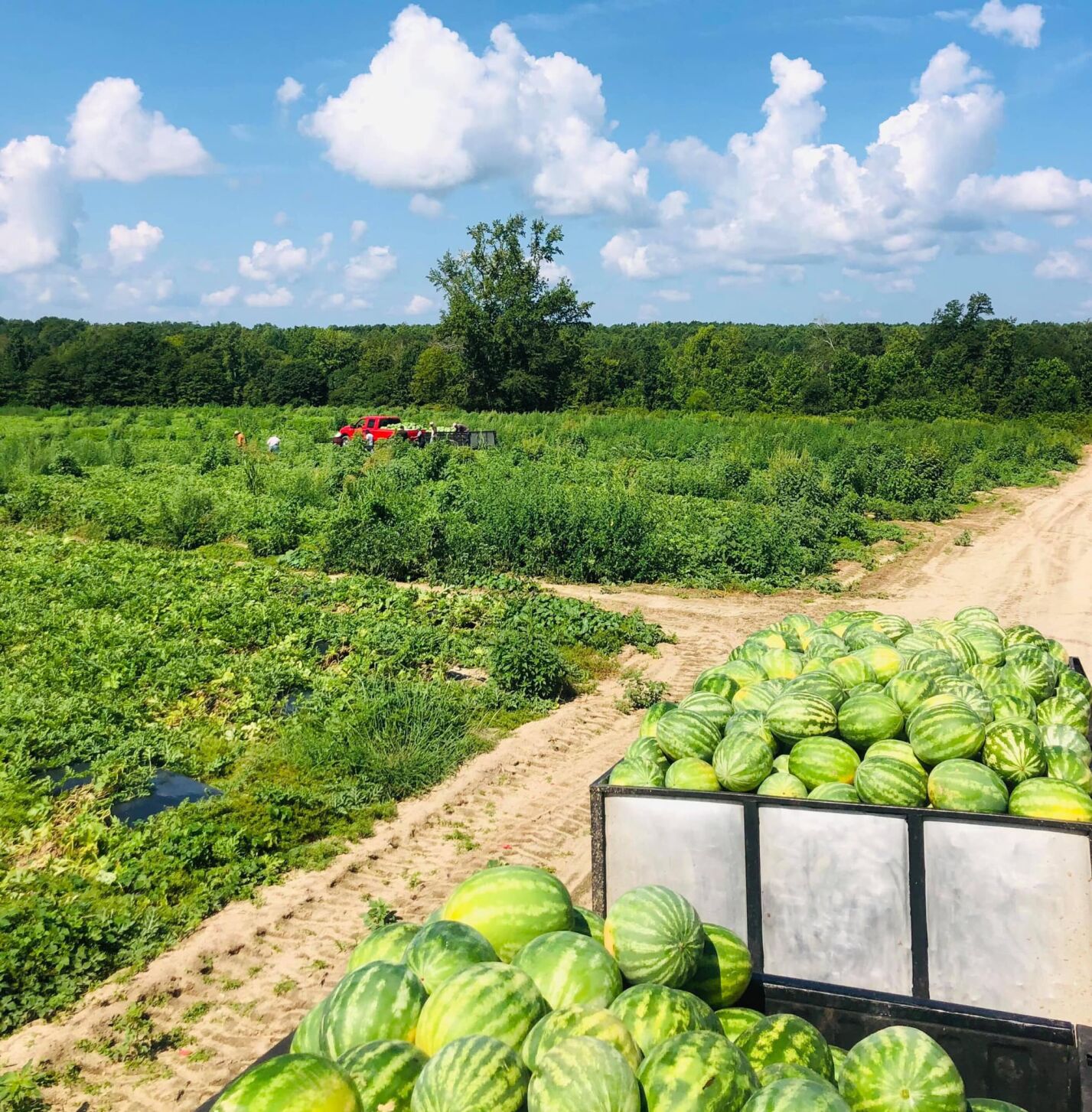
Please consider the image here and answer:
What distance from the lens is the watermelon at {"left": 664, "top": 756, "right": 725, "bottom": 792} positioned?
404 centimetres

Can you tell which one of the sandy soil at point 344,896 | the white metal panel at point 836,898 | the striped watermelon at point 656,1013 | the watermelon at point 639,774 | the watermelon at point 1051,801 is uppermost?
the watermelon at point 1051,801

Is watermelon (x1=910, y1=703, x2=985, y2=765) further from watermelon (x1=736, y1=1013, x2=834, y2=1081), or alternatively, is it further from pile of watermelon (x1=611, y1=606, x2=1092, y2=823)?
watermelon (x1=736, y1=1013, x2=834, y2=1081)

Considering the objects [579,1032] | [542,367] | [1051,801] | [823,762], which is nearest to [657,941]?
[579,1032]

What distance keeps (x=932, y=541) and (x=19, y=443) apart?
2617 cm

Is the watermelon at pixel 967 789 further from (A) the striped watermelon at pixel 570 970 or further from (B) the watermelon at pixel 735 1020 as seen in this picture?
(A) the striped watermelon at pixel 570 970

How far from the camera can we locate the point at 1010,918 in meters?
3.44

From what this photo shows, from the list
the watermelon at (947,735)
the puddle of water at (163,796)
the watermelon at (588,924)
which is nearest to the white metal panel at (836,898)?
the watermelon at (947,735)

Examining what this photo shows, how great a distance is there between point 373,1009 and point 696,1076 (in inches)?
33.1

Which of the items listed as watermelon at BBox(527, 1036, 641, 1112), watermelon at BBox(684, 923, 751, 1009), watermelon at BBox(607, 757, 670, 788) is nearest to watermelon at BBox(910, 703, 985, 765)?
watermelon at BBox(607, 757, 670, 788)

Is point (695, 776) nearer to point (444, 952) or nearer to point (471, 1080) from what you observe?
point (444, 952)

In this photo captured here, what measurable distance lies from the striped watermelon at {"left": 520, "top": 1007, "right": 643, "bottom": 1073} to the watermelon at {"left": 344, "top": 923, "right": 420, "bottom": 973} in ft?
2.14

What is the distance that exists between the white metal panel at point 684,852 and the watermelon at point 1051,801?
1040 mm

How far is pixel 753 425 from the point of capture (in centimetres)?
3556

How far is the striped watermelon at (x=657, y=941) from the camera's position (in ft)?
8.91
